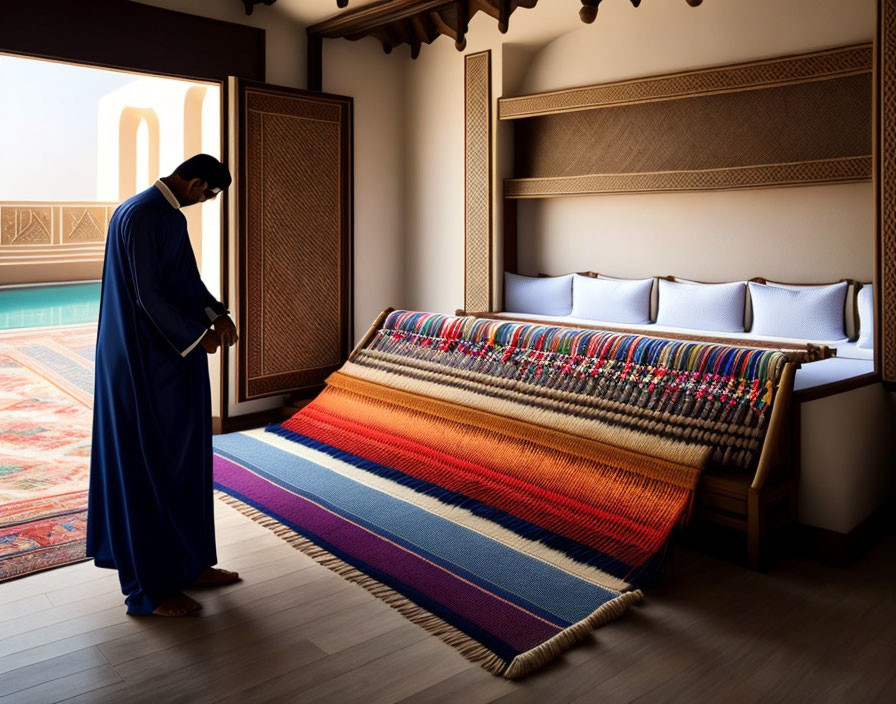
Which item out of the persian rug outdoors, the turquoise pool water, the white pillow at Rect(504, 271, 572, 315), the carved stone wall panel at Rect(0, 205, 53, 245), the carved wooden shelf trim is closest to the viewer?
the persian rug outdoors

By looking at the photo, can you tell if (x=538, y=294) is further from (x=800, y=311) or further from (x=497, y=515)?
(x=497, y=515)

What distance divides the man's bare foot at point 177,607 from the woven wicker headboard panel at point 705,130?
3.48 m

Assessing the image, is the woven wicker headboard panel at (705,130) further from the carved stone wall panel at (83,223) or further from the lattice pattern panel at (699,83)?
the carved stone wall panel at (83,223)

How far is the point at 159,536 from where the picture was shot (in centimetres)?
257

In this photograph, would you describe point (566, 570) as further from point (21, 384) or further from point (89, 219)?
point (89, 219)

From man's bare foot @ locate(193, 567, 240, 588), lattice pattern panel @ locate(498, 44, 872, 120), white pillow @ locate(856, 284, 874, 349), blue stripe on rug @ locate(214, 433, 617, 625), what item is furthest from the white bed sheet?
man's bare foot @ locate(193, 567, 240, 588)

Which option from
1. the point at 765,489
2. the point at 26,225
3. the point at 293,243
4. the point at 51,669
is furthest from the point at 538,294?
the point at 26,225

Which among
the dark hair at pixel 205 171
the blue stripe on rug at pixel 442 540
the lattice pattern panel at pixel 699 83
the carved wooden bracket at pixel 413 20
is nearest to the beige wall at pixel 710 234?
the lattice pattern panel at pixel 699 83

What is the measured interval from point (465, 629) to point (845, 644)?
1.11 metres

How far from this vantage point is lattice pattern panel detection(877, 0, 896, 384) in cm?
321

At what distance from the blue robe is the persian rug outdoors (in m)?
0.60

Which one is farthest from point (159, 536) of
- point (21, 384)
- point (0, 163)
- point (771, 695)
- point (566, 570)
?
point (0, 163)

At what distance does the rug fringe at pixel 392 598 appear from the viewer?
7.55 ft

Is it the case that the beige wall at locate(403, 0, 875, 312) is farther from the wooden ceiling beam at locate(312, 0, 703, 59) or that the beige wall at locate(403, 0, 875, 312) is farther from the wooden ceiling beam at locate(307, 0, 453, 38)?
the wooden ceiling beam at locate(307, 0, 453, 38)
